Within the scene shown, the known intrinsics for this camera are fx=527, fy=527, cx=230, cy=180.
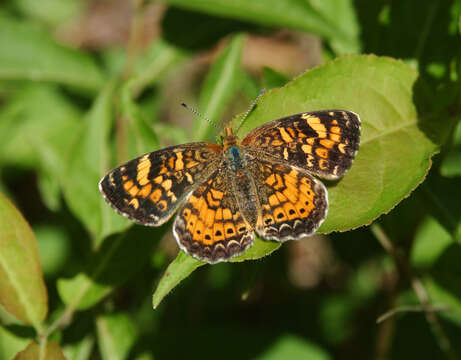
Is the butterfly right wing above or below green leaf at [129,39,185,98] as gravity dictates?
above

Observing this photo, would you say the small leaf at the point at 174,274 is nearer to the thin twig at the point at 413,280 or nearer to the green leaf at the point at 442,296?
the thin twig at the point at 413,280

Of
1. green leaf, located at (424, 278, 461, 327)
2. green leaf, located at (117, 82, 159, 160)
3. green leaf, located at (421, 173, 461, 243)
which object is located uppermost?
green leaf, located at (421, 173, 461, 243)

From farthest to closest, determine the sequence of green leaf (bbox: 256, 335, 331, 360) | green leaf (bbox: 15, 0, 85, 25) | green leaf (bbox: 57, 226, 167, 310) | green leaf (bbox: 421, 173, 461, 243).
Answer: green leaf (bbox: 15, 0, 85, 25)
green leaf (bbox: 256, 335, 331, 360)
green leaf (bbox: 57, 226, 167, 310)
green leaf (bbox: 421, 173, 461, 243)

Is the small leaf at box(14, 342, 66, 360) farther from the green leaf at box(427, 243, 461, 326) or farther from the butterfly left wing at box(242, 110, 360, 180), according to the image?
the green leaf at box(427, 243, 461, 326)

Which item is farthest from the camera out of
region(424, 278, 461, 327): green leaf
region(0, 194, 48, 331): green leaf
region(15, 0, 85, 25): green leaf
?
region(15, 0, 85, 25): green leaf

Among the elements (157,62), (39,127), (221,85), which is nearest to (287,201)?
(221,85)

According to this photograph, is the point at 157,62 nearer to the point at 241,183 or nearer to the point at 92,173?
the point at 92,173

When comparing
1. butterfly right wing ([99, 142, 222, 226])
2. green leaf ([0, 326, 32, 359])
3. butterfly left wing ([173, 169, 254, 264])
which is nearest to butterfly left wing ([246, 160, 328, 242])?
butterfly left wing ([173, 169, 254, 264])

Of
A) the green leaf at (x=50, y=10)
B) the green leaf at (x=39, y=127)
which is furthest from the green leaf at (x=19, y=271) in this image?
the green leaf at (x=50, y=10)
